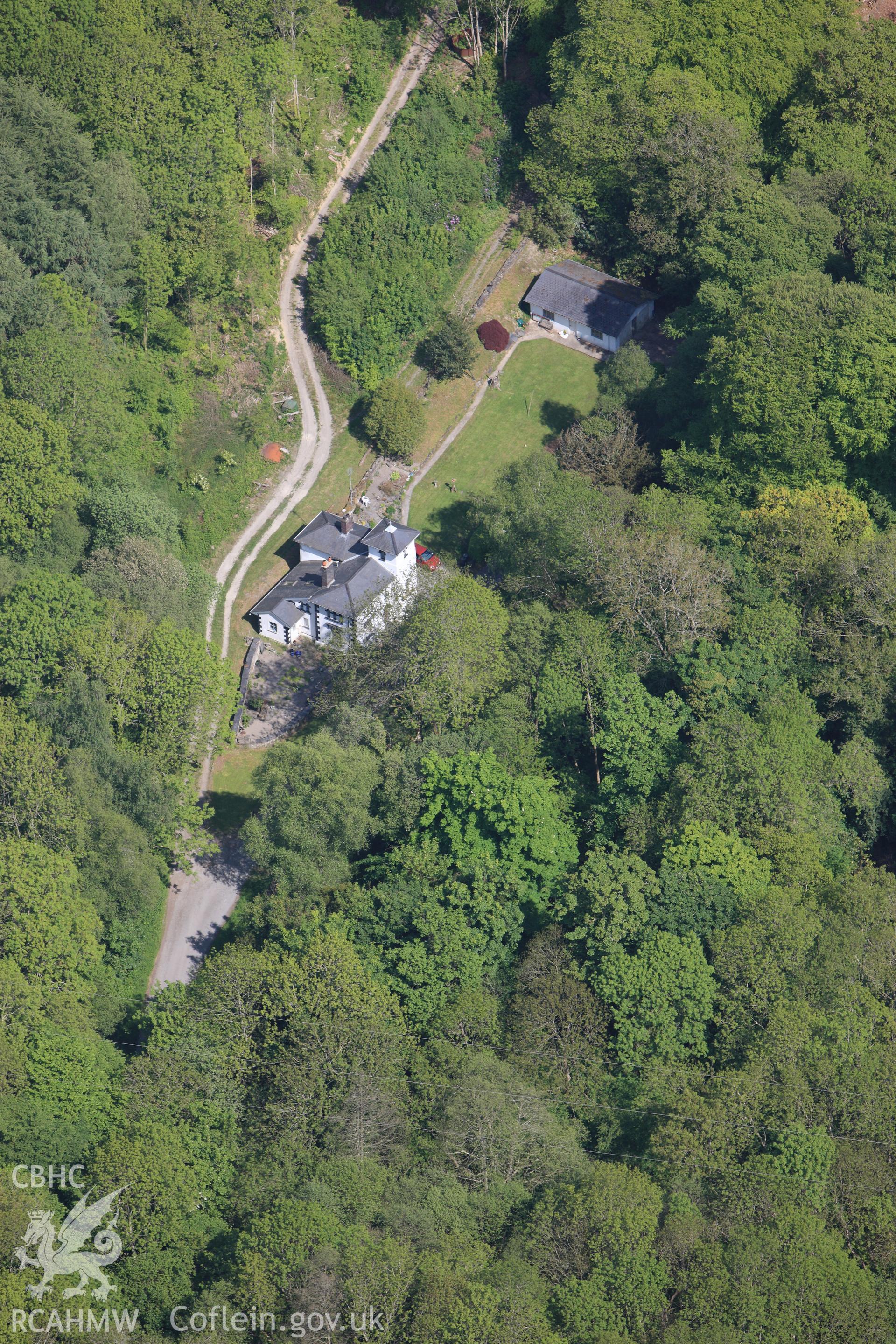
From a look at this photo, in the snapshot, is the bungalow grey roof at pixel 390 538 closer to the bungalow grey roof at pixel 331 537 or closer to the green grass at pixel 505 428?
the bungalow grey roof at pixel 331 537

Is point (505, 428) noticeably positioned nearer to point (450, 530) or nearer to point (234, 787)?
point (450, 530)

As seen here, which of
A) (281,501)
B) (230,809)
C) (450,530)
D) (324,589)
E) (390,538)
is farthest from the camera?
(450,530)

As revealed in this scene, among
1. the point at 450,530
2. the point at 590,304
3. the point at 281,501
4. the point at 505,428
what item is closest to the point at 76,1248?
the point at 281,501

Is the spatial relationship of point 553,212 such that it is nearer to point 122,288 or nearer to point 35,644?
point 122,288

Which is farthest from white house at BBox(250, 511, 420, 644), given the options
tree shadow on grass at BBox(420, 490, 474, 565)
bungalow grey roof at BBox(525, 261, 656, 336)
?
bungalow grey roof at BBox(525, 261, 656, 336)

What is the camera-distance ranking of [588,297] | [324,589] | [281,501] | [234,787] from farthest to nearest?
1. [588,297]
2. [281,501]
3. [324,589]
4. [234,787]

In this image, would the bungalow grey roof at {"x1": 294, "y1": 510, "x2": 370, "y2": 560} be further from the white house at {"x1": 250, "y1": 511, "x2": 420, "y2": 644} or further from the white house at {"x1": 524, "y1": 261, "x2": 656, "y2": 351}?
the white house at {"x1": 524, "y1": 261, "x2": 656, "y2": 351}

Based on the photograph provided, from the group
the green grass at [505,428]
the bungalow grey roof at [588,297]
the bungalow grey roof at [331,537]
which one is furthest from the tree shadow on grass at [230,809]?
the bungalow grey roof at [588,297]
